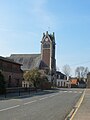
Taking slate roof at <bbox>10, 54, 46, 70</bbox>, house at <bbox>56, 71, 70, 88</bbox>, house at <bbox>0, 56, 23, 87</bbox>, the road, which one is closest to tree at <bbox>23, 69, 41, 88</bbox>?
house at <bbox>0, 56, 23, 87</bbox>

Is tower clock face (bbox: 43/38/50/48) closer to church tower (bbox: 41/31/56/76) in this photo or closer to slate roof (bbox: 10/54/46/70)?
church tower (bbox: 41/31/56/76)

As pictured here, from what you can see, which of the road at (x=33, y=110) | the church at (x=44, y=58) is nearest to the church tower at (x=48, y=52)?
the church at (x=44, y=58)

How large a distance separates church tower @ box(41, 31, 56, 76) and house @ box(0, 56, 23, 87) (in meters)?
55.5

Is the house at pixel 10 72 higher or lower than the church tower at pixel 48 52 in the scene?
lower

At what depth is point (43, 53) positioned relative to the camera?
136 m

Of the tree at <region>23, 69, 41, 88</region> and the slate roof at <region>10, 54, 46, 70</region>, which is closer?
the tree at <region>23, 69, 41, 88</region>

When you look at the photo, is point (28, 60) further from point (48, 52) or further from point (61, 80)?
point (61, 80)

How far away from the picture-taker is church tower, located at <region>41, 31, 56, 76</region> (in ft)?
443

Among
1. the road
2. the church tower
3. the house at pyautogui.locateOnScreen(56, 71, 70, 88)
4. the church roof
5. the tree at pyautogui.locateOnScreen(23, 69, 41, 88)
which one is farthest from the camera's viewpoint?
the house at pyautogui.locateOnScreen(56, 71, 70, 88)

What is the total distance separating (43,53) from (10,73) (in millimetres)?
64655

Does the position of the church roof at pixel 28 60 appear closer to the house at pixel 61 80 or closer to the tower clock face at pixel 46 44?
the tower clock face at pixel 46 44

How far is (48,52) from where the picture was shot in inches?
5330

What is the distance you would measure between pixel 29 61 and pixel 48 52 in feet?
40.0

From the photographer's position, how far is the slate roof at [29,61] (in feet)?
409
